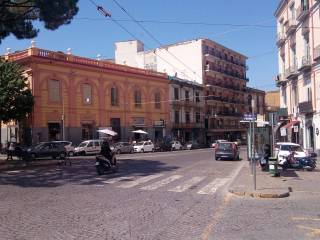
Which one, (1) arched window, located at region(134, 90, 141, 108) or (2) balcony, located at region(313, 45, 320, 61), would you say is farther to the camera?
(1) arched window, located at region(134, 90, 141, 108)

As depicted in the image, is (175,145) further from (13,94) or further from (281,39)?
(13,94)

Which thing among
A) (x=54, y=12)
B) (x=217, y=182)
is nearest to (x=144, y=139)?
(x=54, y=12)

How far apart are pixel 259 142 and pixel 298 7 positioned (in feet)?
64.7

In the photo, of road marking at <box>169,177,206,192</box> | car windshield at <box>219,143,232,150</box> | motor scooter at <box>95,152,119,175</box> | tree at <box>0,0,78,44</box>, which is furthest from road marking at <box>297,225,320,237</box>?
car windshield at <box>219,143,232,150</box>

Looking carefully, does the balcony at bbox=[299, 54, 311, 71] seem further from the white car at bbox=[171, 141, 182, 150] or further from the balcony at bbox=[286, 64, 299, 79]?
the white car at bbox=[171, 141, 182, 150]

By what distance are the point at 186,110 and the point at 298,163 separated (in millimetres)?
48983

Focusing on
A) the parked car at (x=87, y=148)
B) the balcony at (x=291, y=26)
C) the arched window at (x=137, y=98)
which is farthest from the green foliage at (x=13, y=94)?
the balcony at (x=291, y=26)

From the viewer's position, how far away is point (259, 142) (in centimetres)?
2261

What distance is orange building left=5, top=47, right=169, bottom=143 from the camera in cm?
4488

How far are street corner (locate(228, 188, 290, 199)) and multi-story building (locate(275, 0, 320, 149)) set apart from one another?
21.3m

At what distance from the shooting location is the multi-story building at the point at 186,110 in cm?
6856

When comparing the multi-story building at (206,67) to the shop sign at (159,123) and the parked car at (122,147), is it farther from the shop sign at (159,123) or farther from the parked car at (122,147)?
the parked car at (122,147)

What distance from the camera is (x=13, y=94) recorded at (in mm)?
40219

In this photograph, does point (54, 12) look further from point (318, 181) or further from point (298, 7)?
point (298, 7)
